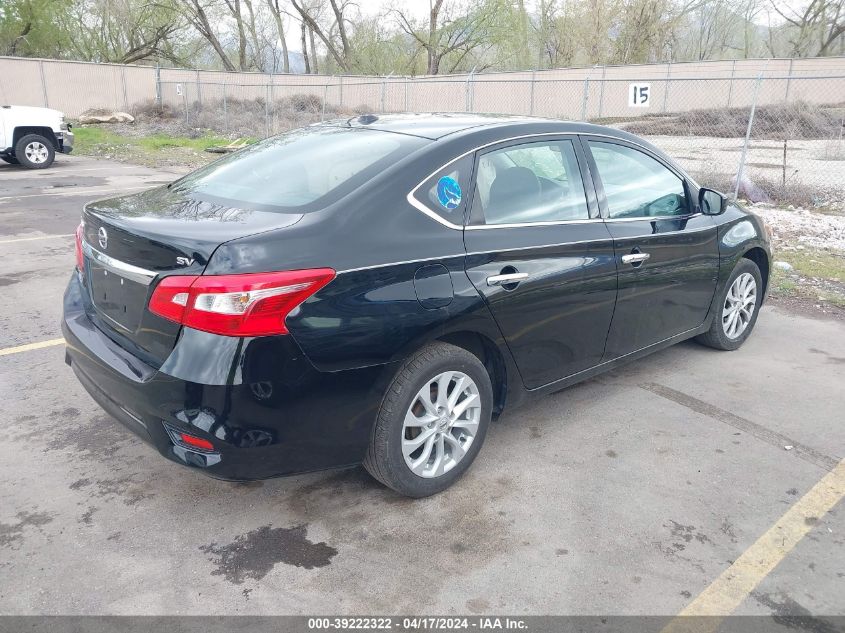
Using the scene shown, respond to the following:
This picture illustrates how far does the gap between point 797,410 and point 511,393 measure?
1.96 metres

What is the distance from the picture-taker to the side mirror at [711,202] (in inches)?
174

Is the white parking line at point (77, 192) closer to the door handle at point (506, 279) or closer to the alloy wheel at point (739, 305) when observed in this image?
the alloy wheel at point (739, 305)

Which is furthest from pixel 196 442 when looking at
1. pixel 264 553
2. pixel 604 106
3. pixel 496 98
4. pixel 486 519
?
pixel 604 106

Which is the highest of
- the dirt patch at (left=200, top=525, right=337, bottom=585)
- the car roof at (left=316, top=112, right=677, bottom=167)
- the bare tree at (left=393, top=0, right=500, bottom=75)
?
the bare tree at (left=393, top=0, right=500, bottom=75)

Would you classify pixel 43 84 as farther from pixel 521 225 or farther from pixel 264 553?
pixel 264 553

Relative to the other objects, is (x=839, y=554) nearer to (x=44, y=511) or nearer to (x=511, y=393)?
(x=511, y=393)

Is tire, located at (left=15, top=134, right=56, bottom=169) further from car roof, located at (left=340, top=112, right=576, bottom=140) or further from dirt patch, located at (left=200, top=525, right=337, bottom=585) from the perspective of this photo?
dirt patch, located at (left=200, top=525, right=337, bottom=585)

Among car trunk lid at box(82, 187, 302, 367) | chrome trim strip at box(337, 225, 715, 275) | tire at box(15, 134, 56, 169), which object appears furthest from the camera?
tire at box(15, 134, 56, 169)

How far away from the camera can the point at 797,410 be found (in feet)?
13.6

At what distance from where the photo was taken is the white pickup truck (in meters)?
14.1

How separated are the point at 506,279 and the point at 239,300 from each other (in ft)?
4.07

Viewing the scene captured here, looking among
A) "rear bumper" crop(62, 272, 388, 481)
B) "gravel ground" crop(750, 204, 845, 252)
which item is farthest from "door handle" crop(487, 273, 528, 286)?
"gravel ground" crop(750, 204, 845, 252)

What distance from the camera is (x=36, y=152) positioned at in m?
14.8

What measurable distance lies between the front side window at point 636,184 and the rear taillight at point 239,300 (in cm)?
200
